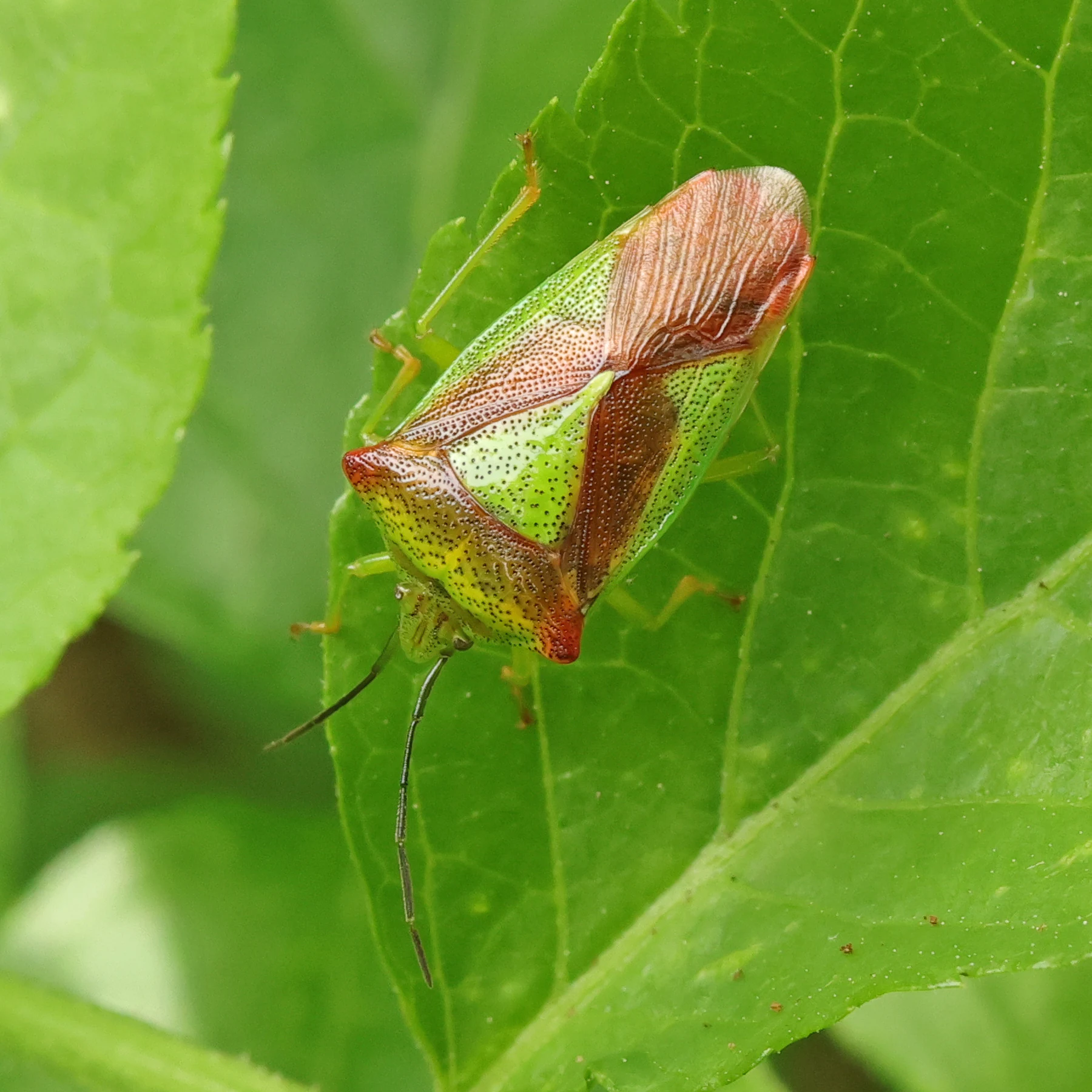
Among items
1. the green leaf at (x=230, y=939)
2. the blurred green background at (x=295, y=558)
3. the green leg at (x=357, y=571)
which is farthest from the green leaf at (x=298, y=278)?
the green leg at (x=357, y=571)

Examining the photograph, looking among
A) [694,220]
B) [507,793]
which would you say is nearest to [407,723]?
[507,793]

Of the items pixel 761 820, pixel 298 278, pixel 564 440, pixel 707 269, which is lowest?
pixel 761 820

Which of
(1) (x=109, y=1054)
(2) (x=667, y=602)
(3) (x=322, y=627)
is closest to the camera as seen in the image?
(2) (x=667, y=602)

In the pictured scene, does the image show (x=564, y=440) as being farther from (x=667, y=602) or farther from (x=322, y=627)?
(x=322, y=627)

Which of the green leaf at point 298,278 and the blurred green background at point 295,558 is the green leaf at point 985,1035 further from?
the green leaf at point 298,278

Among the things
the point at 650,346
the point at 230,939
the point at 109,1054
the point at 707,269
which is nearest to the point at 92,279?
the point at 650,346
